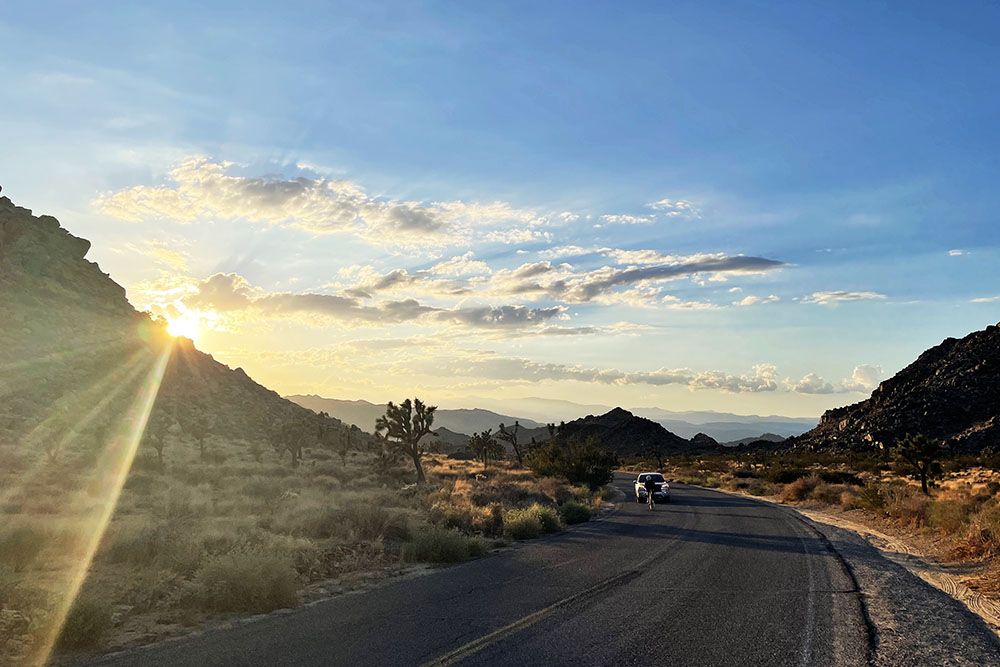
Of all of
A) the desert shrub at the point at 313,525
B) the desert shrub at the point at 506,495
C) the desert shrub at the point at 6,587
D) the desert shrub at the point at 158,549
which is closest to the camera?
the desert shrub at the point at 6,587

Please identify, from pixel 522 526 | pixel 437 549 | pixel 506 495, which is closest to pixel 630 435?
pixel 506 495

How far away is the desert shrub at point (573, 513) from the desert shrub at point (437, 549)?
945 centimetres

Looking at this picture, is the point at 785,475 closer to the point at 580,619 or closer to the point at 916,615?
the point at 916,615

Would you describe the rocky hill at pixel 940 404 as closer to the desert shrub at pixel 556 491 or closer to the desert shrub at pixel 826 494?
the desert shrub at pixel 826 494

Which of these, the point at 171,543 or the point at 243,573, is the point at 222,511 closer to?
the point at 171,543

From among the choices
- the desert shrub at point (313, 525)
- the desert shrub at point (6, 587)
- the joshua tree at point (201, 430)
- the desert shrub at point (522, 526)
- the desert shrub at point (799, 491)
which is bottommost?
the desert shrub at point (799, 491)

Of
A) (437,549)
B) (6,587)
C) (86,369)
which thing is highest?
(86,369)

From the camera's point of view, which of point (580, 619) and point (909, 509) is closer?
point (580, 619)

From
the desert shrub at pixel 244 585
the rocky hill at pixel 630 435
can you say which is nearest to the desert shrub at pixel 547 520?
the desert shrub at pixel 244 585

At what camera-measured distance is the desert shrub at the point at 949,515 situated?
63.0 feet

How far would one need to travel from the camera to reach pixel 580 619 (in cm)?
986

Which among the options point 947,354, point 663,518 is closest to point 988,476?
point 663,518

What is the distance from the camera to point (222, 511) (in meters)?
22.9

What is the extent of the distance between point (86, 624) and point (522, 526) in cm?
1371
